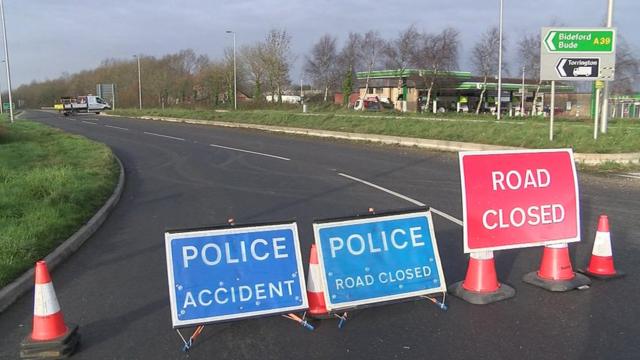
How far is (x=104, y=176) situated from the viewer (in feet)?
40.8

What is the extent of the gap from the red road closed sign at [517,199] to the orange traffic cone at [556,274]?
0.11 metres

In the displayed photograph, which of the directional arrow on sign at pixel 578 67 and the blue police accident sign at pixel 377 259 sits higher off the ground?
the directional arrow on sign at pixel 578 67

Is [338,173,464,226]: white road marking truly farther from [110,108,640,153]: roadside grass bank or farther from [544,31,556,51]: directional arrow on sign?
[544,31,556,51]: directional arrow on sign

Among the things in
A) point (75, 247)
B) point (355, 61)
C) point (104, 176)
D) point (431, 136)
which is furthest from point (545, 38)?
point (355, 61)

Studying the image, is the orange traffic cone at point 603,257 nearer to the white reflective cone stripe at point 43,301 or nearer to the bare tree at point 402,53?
the white reflective cone stripe at point 43,301

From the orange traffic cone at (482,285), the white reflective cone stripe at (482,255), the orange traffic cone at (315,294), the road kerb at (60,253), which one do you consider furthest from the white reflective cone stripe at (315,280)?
the road kerb at (60,253)

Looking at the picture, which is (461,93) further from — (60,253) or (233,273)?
(233,273)

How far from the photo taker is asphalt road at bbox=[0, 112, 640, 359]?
4.14 metres

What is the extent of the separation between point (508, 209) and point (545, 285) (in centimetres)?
83

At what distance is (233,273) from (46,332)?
56.3 inches

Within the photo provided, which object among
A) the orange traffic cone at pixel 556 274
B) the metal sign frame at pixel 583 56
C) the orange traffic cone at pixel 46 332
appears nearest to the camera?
the orange traffic cone at pixel 46 332

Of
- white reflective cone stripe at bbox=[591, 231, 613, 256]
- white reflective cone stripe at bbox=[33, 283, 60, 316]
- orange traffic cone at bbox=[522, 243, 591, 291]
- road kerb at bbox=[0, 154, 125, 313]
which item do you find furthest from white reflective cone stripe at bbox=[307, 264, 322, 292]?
white reflective cone stripe at bbox=[591, 231, 613, 256]

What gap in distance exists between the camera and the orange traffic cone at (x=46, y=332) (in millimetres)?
→ 4016

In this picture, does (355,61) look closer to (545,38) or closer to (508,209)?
(545,38)
